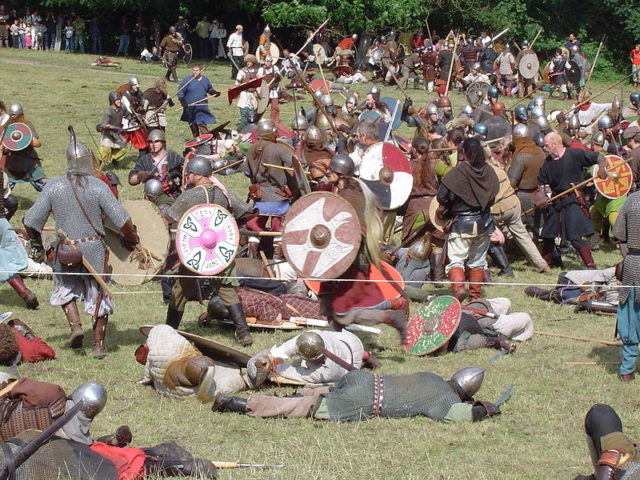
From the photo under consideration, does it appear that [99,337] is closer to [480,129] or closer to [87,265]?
[87,265]

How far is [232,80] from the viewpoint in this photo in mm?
27578

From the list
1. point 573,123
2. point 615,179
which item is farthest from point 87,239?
point 573,123

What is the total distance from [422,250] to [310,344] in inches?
151

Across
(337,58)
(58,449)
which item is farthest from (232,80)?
(58,449)

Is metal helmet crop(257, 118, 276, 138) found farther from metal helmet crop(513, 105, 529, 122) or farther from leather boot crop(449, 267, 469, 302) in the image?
metal helmet crop(513, 105, 529, 122)

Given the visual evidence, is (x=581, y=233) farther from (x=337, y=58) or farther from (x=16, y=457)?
(x=337, y=58)

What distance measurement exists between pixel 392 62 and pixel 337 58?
1554mm

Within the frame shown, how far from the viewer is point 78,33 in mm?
32188

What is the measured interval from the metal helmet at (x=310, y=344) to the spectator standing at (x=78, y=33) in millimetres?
27274

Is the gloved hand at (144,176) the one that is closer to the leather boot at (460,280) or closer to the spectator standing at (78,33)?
the leather boot at (460,280)

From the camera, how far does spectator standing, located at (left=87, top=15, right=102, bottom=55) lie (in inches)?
1271

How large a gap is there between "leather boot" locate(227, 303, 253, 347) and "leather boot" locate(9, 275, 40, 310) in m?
2.20

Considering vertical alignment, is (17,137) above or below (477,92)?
above

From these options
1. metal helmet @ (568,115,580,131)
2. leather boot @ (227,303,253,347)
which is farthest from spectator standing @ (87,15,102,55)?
leather boot @ (227,303,253,347)
